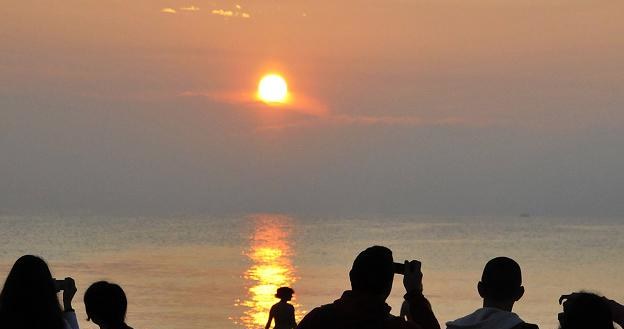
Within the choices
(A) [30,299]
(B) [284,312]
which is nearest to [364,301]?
(A) [30,299]

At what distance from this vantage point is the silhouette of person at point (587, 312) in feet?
15.4

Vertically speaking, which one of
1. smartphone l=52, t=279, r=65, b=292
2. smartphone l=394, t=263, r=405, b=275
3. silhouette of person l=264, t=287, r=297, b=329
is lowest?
smartphone l=394, t=263, r=405, b=275

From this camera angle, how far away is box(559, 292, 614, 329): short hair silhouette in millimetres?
4680

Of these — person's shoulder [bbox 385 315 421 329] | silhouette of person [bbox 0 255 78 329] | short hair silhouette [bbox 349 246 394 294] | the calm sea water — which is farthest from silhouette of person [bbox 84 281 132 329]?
the calm sea water

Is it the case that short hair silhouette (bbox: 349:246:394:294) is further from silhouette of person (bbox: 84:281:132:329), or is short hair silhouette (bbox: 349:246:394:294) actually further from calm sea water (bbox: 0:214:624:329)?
calm sea water (bbox: 0:214:624:329)

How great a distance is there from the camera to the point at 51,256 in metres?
90.6

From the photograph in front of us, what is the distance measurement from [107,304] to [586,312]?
2258 mm

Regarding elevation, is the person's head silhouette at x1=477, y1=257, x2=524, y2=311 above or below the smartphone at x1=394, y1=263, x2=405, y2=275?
below

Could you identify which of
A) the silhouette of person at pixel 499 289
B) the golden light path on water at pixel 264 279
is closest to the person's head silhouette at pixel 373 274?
the silhouette of person at pixel 499 289

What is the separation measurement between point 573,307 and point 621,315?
0.34m

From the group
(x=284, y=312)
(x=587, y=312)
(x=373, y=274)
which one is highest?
(x=284, y=312)

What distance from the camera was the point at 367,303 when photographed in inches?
197

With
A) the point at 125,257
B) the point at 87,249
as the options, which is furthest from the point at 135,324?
the point at 87,249

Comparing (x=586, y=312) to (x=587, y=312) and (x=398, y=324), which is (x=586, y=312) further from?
(x=398, y=324)
